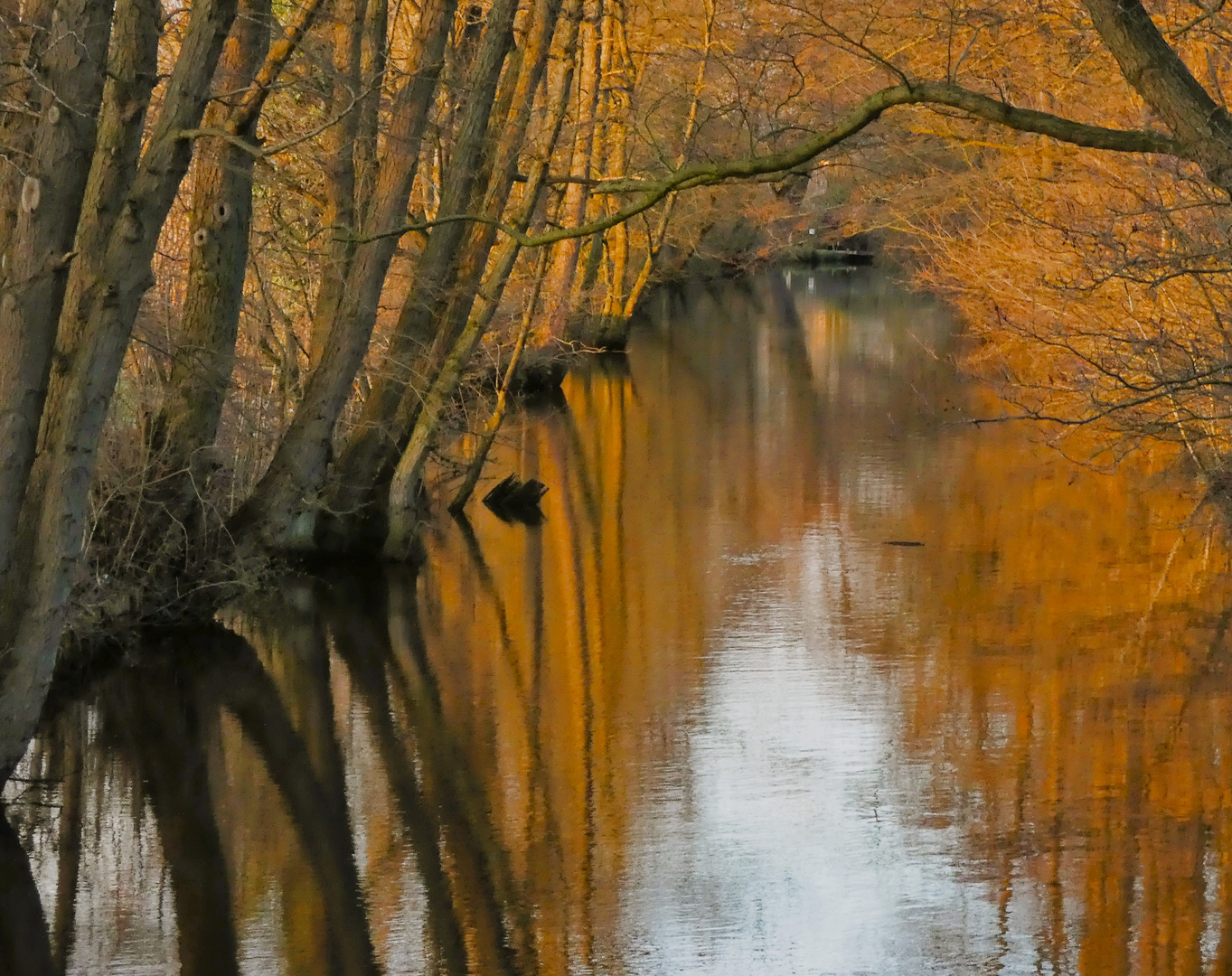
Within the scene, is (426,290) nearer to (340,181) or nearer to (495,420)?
(340,181)

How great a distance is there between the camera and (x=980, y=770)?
938 cm

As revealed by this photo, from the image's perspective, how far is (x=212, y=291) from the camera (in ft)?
41.9

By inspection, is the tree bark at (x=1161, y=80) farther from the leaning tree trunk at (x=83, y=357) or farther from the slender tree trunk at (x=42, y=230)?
the slender tree trunk at (x=42, y=230)

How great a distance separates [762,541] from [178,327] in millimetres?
6124

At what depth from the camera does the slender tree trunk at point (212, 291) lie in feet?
41.3

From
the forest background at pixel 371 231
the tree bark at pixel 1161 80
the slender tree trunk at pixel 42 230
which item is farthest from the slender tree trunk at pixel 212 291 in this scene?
the tree bark at pixel 1161 80

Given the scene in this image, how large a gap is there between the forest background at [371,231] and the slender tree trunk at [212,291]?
0.08 ft

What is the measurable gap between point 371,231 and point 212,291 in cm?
207

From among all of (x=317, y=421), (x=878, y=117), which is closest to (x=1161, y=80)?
(x=878, y=117)

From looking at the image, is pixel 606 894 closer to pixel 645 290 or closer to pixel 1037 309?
pixel 1037 309

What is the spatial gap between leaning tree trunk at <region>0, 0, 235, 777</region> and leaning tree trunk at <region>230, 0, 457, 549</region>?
5.81m

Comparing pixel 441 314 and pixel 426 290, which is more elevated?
pixel 426 290

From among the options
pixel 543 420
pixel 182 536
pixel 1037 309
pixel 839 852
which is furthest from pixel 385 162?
pixel 543 420

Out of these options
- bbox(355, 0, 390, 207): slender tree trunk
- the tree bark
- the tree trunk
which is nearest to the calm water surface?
the tree trunk
